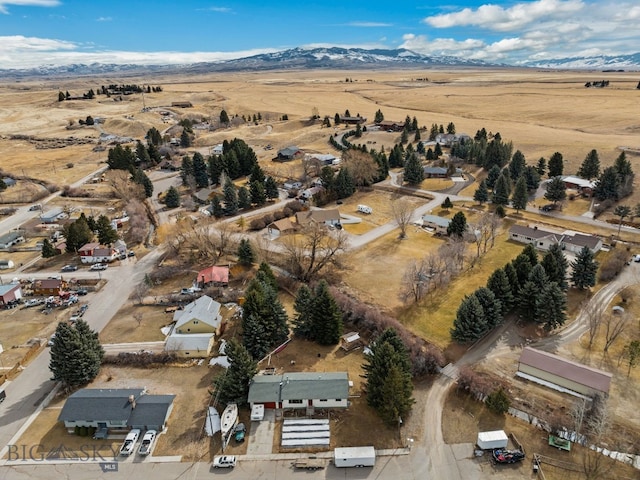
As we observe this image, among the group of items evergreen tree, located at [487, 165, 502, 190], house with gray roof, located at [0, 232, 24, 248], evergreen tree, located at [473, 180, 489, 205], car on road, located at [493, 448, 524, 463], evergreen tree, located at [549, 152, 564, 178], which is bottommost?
house with gray roof, located at [0, 232, 24, 248]

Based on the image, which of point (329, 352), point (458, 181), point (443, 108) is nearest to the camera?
point (329, 352)

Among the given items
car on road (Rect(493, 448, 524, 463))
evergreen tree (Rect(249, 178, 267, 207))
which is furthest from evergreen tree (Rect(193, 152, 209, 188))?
car on road (Rect(493, 448, 524, 463))

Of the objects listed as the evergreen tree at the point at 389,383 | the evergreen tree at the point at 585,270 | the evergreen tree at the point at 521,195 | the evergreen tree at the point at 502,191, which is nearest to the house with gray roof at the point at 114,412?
the evergreen tree at the point at 389,383

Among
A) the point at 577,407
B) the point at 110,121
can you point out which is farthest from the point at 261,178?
the point at 110,121

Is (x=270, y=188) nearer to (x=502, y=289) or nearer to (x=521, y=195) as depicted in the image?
(x=521, y=195)

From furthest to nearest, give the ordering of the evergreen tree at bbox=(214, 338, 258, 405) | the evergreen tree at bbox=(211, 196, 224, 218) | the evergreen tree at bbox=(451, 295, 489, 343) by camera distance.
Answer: the evergreen tree at bbox=(211, 196, 224, 218)
the evergreen tree at bbox=(451, 295, 489, 343)
the evergreen tree at bbox=(214, 338, 258, 405)

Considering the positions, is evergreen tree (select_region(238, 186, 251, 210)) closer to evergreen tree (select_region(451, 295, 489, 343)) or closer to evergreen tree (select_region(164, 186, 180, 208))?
evergreen tree (select_region(164, 186, 180, 208))

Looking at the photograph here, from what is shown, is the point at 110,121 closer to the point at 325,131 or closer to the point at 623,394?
the point at 325,131
